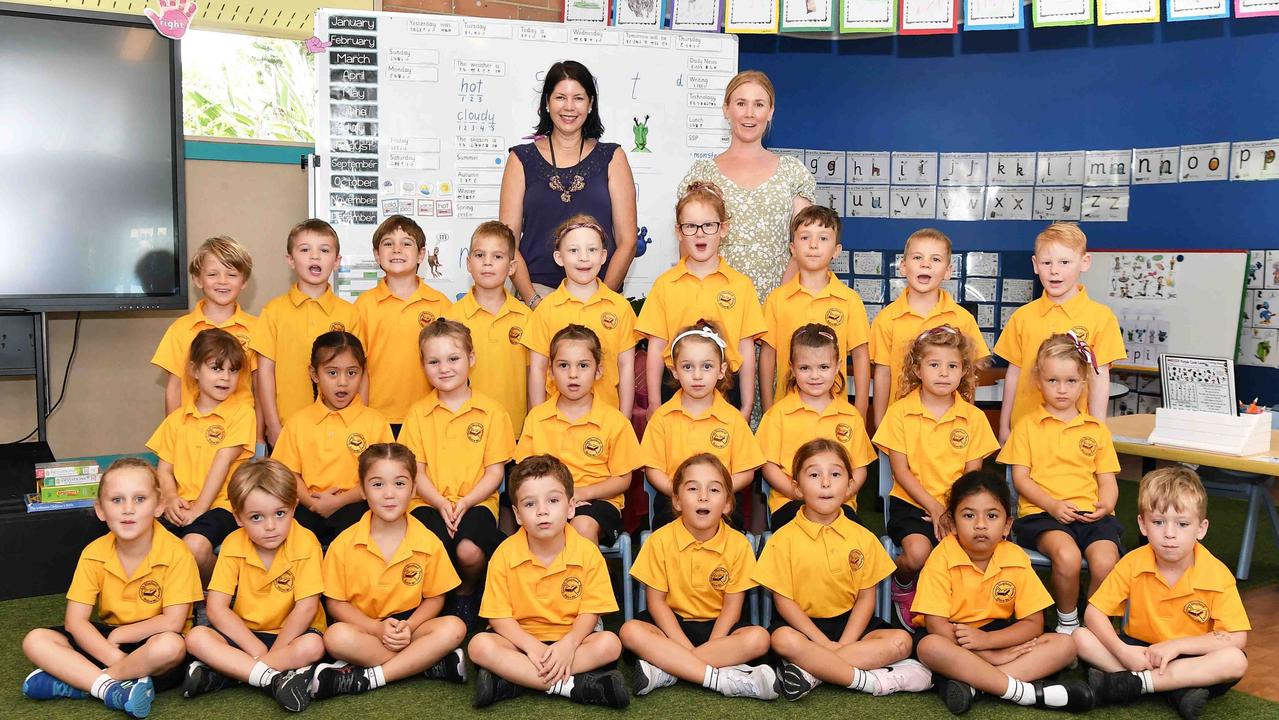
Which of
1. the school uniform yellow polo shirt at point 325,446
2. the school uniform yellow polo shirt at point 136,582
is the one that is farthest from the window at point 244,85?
the school uniform yellow polo shirt at point 136,582

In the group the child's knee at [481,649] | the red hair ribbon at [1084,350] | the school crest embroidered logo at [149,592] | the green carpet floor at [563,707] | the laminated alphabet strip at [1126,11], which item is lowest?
the green carpet floor at [563,707]

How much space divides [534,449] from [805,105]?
3623 millimetres

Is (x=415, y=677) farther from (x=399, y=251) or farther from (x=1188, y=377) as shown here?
(x=1188, y=377)

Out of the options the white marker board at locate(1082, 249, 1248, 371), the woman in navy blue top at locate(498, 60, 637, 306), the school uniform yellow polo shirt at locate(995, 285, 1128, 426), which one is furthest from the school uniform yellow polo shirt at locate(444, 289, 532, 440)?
the white marker board at locate(1082, 249, 1248, 371)

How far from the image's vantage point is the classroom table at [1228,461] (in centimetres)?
313

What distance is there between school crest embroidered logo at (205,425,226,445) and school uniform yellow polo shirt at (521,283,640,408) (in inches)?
37.4

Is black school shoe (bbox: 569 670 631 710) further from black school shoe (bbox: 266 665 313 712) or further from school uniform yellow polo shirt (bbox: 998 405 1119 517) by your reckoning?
school uniform yellow polo shirt (bbox: 998 405 1119 517)

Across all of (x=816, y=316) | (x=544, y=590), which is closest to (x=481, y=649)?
(x=544, y=590)

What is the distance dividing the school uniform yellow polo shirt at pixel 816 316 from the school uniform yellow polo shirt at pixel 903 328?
63 millimetres

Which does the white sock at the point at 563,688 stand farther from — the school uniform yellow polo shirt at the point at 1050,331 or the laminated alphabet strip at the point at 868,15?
the laminated alphabet strip at the point at 868,15

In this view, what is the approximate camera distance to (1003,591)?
9.15ft

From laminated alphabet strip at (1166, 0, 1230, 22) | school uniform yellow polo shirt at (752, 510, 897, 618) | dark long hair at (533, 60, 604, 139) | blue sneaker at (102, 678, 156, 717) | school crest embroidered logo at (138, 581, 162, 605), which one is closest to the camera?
blue sneaker at (102, 678, 156, 717)

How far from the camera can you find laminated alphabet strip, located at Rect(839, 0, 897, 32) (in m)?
4.70

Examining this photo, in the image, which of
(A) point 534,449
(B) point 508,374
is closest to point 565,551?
(A) point 534,449
